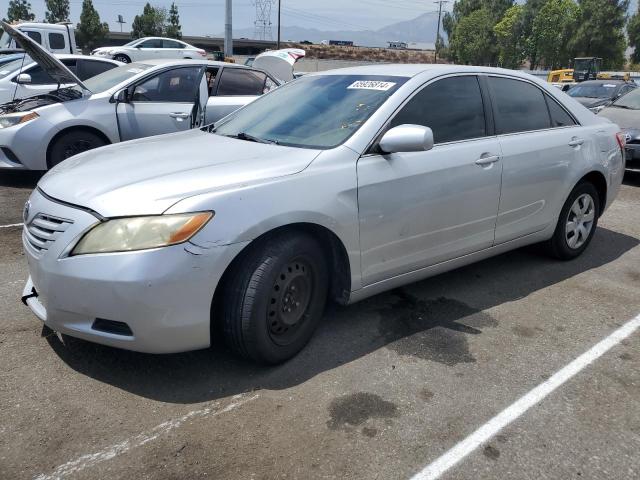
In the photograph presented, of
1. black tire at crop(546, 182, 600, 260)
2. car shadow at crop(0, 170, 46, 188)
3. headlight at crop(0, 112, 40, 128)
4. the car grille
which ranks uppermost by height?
headlight at crop(0, 112, 40, 128)

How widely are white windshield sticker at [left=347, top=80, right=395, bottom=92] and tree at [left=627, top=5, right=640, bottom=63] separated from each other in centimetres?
5432

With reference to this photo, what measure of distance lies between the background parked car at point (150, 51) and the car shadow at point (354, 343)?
65.4 feet

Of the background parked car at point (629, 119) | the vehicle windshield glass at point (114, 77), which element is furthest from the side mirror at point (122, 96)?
the background parked car at point (629, 119)

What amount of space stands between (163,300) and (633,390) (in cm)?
247

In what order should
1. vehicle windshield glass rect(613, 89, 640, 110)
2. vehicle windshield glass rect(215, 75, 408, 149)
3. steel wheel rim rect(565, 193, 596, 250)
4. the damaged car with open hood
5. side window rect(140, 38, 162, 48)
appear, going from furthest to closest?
side window rect(140, 38, 162, 48)
vehicle windshield glass rect(613, 89, 640, 110)
the damaged car with open hood
steel wheel rim rect(565, 193, 596, 250)
vehicle windshield glass rect(215, 75, 408, 149)

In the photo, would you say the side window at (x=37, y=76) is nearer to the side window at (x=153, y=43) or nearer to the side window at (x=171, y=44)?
the side window at (x=153, y=43)

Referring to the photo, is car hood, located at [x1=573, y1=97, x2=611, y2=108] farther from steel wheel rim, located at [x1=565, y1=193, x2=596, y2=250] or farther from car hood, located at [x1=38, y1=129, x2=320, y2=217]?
car hood, located at [x1=38, y1=129, x2=320, y2=217]

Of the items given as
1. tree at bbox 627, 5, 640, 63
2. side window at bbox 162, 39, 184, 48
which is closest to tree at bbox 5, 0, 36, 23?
side window at bbox 162, 39, 184, 48

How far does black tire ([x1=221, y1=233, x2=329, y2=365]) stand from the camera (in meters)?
2.83

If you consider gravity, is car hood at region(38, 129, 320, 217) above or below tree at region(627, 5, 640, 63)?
below

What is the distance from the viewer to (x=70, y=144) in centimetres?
689

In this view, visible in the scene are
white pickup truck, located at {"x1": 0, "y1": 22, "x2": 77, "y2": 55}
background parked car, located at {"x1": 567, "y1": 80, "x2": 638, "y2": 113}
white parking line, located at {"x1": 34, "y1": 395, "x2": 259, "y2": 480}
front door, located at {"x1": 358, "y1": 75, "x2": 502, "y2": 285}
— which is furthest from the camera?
white pickup truck, located at {"x1": 0, "y1": 22, "x2": 77, "y2": 55}

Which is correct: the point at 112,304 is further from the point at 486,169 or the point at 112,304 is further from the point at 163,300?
the point at 486,169

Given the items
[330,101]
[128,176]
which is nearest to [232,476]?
[128,176]
